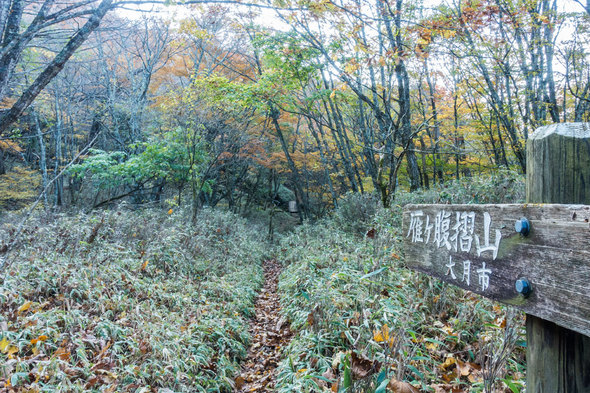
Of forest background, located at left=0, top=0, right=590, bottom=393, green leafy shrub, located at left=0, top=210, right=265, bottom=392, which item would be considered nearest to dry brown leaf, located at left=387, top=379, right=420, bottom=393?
forest background, located at left=0, top=0, right=590, bottom=393

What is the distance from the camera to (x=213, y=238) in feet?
30.1

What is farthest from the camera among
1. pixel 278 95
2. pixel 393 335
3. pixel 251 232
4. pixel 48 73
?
pixel 251 232

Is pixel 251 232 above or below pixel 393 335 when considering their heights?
below

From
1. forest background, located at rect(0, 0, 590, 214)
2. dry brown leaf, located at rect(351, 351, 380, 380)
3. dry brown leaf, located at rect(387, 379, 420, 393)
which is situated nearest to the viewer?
dry brown leaf, located at rect(387, 379, 420, 393)

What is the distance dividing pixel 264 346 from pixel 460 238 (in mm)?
3615

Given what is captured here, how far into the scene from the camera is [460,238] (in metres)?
1.50

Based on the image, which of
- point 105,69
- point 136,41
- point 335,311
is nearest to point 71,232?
point 335,311

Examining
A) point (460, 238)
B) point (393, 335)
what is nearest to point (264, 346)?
point (393, 335)

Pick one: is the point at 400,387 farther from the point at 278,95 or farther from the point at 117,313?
the point at 278,95

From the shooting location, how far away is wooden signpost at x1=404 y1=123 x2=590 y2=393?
1.01 meters

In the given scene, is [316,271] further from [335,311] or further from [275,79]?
[275,79]

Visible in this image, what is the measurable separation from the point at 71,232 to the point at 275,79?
266 inches

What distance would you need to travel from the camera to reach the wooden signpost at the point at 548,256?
1.01 meters

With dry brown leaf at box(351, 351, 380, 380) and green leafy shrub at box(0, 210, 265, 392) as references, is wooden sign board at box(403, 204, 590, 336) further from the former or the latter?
green leafy shrub at box(0, 210, 265, 392)
